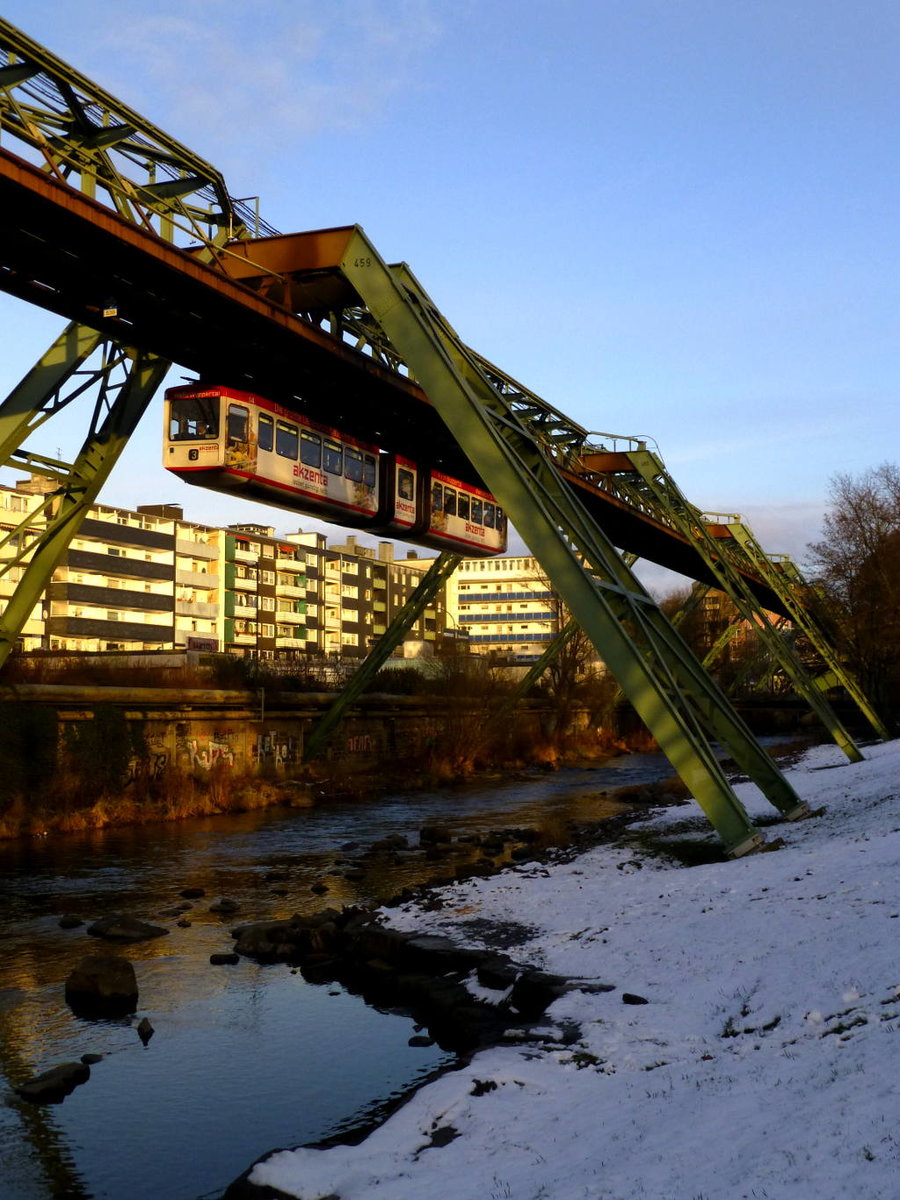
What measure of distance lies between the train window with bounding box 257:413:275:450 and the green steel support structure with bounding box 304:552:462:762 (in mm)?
16451

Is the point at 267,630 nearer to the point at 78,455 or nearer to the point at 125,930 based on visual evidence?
the point at 78,455

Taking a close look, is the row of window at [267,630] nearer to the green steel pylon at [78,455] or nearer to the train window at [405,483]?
the train window at [405,483]

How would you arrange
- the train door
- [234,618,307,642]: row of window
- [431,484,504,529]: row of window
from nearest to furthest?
the train door → [431,484,504,529]: row of window → [234,618,307,642]: row of window

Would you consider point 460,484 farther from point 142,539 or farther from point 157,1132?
point 142,539

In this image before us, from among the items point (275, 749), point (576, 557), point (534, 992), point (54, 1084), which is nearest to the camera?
point (54, 1084)

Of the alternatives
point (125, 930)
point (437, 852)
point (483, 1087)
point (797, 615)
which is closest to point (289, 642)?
point (797, 615)

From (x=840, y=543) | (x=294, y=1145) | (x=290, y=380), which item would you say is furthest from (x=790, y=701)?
(x=294, y=1145)

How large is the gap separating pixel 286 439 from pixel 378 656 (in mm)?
16692

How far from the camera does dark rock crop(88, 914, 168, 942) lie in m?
15.1

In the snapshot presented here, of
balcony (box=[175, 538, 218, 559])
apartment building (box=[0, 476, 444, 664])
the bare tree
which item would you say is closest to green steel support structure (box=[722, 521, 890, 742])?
the bare tree

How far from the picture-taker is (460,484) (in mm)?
32062

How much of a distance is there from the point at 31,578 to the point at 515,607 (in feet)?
435

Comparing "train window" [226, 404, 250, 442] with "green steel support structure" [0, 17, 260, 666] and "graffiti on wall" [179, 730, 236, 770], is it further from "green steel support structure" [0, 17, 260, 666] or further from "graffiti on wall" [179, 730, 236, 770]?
"graffiti on wall" [179, 730, 236, 770]

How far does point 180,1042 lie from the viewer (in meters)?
10.8
